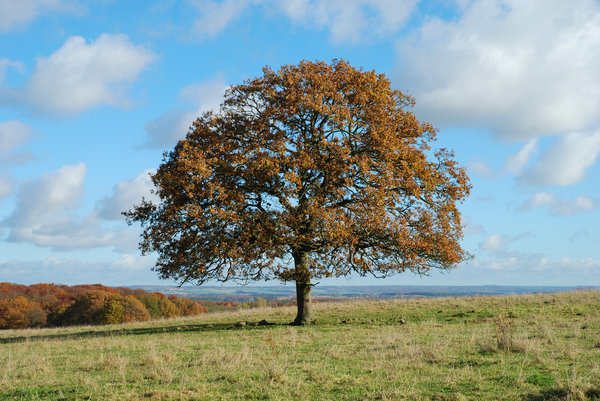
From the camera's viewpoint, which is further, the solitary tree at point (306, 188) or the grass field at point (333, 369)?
the solitary tree at point (306, 188)

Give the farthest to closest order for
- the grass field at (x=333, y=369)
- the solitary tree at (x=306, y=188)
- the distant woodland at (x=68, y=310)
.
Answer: the distant woodland at (x=68, y=310), the solitary tree at (x=306, y=188), the grass field at (x=333, y=369)

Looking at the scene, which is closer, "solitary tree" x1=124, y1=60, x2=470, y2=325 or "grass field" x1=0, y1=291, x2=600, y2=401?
"grass field" x1=0, y1=291, x2=600, y2=401

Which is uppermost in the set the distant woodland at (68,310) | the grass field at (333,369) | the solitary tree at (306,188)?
the solitary tree at (306,188)

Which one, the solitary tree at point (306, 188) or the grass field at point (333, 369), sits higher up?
the solitary tree at point (306, 188)

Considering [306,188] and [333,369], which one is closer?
[333,369]

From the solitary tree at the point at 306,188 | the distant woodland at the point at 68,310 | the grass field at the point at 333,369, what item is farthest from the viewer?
the distant woodland at the point at 68,310

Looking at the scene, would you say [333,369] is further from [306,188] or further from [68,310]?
[68,310]

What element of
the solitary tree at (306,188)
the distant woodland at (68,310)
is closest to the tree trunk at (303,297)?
the solitary tree at (306,188)

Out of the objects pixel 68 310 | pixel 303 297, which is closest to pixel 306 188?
pixel 303 297

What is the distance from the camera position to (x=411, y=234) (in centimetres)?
2284

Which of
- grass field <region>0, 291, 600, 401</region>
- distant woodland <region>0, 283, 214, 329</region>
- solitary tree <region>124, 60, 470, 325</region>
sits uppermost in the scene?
solitary tree <region>124, 60, 470, 325</region>

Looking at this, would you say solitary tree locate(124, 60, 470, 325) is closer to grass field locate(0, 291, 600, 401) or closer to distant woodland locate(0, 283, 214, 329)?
grass field locate(0, 291, 600, 401)

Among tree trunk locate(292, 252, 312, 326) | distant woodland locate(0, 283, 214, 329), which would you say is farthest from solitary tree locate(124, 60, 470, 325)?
distant woodland locate(0, 283, 214, 329)

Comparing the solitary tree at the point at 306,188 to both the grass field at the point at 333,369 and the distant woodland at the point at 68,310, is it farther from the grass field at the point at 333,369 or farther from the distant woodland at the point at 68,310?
the distant woodland at the point at 68,310
